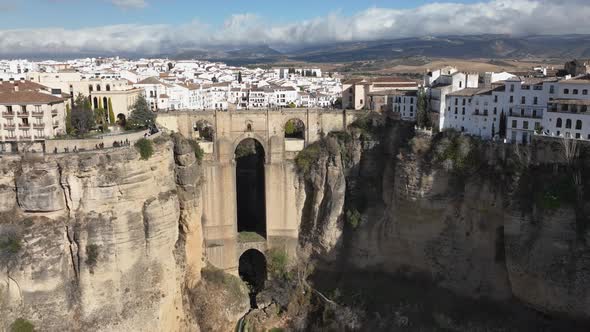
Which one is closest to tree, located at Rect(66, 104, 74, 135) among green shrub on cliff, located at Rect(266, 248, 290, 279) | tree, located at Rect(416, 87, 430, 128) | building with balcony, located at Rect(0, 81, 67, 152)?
building with balcony, located at Rect(0, 81, 67, 152)

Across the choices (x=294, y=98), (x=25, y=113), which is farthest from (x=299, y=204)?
(x=294, y=98)

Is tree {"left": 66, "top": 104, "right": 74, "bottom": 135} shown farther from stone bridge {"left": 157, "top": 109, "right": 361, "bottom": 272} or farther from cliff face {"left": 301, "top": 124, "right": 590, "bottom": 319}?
cliff face {"left": 301, "top": 124, "right": 590, "bottom": 319}

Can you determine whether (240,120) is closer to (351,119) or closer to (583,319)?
(351,119)

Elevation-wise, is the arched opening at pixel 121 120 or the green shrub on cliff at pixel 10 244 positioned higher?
the arched opening at pixel 121 120

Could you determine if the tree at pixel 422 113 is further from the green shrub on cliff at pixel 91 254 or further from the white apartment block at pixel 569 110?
the green shrub on cliff at pixel 91 254

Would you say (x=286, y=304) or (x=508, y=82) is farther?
(x=286, y=304)

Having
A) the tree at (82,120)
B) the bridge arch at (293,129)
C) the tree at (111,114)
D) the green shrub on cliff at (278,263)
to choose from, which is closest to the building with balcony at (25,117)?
the tree at (82,120)
